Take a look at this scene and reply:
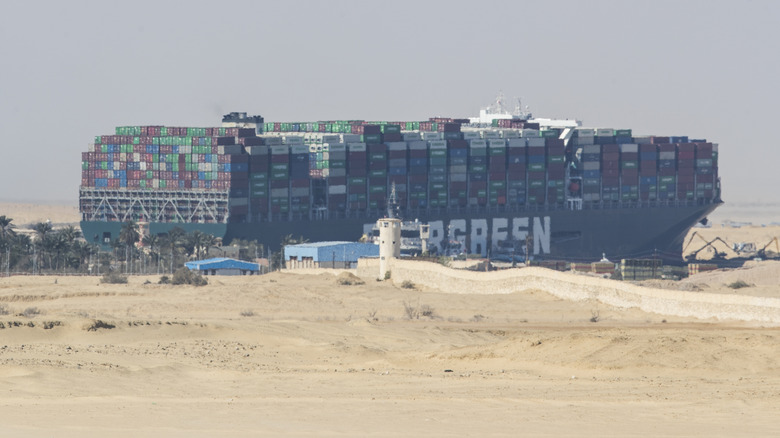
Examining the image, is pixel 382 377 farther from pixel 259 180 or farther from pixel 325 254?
pixel 259 180

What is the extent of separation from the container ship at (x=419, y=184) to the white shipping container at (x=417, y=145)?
35 centimetres

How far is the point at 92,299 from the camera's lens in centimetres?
6519

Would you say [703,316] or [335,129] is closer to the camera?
[703,316]

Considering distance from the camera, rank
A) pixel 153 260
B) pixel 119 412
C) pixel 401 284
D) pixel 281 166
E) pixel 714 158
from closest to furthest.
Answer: pixel 119 412
pixel 401 284
pixel 153 260
pixel 281 166
pixel 714 158

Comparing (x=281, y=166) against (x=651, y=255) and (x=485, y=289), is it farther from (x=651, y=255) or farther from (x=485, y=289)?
(x=485, y=289)

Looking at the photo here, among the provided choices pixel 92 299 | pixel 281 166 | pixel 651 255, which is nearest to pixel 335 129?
pixel 281 166

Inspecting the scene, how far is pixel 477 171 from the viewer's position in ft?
574

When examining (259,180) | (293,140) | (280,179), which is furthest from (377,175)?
(259,180)

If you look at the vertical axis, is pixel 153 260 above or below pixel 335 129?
below

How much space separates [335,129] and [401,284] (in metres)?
101

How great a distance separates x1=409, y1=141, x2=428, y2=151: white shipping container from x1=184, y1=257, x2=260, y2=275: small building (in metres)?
68.6

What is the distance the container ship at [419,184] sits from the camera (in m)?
153

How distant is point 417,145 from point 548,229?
66.1 feet

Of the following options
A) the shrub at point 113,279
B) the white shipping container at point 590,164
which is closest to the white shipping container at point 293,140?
the white shipping container at point 590,164
